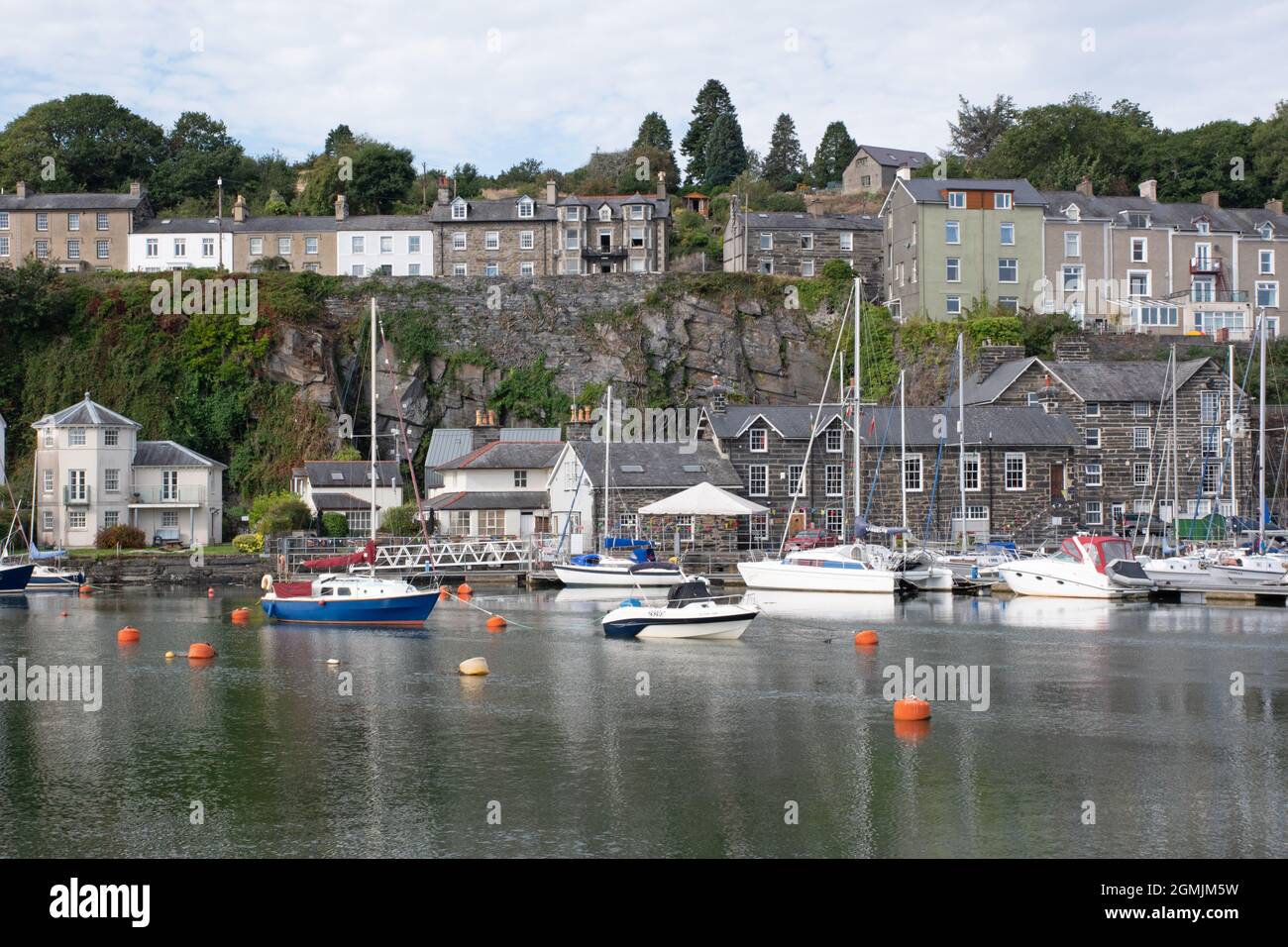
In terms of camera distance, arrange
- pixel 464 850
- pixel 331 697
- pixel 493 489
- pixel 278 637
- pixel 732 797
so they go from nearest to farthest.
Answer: pixel 464 850 < pixel 732 797 < pixel 331 697 < pixel 278 637 < pixel 493 489

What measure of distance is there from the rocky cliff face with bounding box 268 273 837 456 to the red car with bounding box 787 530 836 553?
16603mm

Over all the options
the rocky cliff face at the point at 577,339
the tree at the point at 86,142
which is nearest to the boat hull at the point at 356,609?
the rocky cliff face at the point at 577,339

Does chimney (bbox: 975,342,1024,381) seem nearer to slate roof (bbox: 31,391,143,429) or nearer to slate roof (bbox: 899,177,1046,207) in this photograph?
slate roof (bbox: 899,177,1046,207)

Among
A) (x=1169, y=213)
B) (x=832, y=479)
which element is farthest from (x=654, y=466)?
(x=1169, y=213)

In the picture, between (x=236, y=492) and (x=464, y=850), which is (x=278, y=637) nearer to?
(x=464, y=850)

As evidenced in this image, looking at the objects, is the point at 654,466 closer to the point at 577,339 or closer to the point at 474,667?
the point at 577,339

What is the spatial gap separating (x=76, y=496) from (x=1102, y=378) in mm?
48181

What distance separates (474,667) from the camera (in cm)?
3272

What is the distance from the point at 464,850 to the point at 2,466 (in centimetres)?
5307

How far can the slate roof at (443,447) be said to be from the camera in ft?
219

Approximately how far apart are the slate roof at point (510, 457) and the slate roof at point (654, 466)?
2131 mm

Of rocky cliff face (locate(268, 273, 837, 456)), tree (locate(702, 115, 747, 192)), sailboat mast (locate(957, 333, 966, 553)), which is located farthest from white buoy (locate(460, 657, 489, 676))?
tree (locate(702, 115, 747, 192))

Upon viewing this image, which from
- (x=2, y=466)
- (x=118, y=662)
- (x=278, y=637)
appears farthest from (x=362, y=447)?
(x=118, y=662)

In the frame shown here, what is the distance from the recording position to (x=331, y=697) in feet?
97.3
